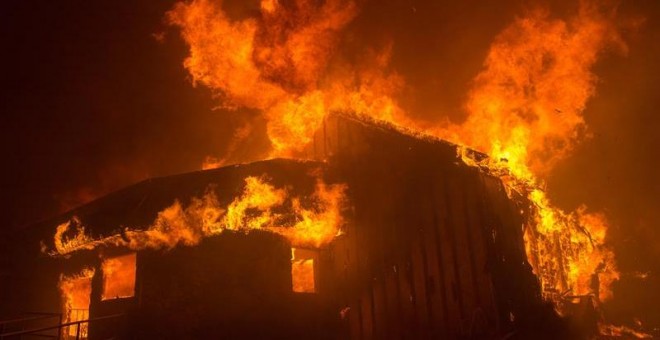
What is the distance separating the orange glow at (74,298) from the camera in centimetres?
1338

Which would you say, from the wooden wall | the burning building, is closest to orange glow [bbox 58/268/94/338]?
the burning building

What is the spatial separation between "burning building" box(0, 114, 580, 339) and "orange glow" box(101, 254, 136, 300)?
0.21 feet

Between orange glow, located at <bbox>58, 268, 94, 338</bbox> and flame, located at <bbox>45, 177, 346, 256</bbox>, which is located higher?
flame, located at <bbox>45, 177, 346, 256</bbox>

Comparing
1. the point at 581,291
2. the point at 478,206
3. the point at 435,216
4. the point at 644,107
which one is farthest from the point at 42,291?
the point at 644,107

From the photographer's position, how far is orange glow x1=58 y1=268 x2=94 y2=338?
13383 mm

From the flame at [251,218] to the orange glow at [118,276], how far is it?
2.44ft

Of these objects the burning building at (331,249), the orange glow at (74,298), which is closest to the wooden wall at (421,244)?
the burning building at (331,249)

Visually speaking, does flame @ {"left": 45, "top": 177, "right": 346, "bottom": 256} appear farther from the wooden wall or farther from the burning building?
the wooden wall

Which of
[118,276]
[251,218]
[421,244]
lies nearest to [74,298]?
[118,276]

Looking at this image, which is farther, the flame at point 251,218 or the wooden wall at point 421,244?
the flame at point 251,218

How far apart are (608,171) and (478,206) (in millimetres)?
16384

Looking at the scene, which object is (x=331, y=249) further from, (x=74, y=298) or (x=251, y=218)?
(x=74, y=298)

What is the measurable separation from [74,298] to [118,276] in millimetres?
1896

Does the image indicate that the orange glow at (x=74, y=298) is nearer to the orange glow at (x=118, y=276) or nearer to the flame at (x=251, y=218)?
the orange glow at (x=118, y=276)
